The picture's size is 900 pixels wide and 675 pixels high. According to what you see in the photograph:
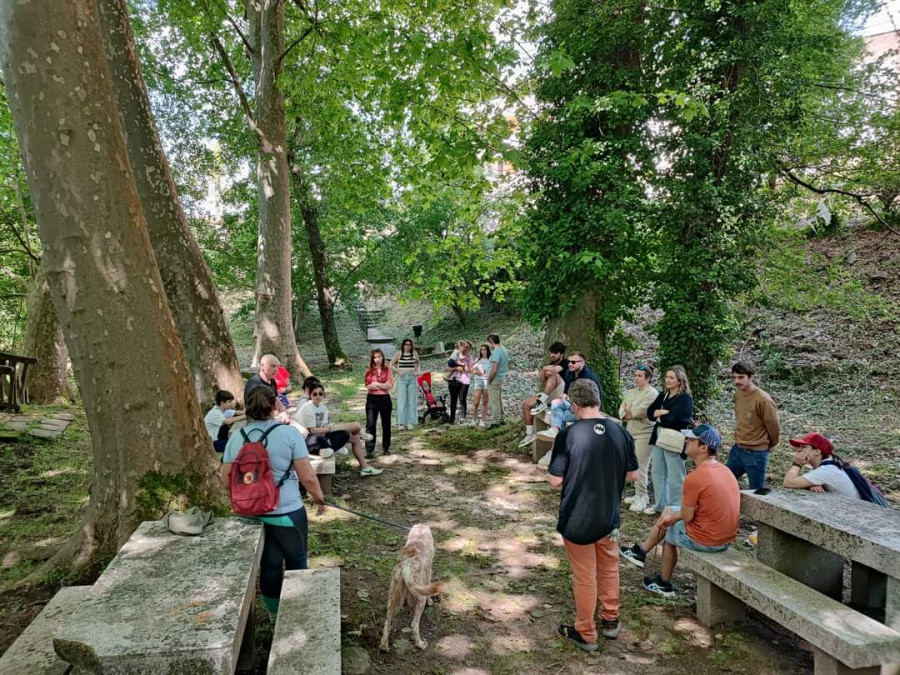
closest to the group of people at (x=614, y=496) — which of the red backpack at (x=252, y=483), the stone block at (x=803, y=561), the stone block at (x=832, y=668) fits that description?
the stone block at (x=803, y=561)

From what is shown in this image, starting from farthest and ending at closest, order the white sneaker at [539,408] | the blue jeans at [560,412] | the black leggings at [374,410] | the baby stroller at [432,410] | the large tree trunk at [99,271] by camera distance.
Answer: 1. the baby stroller at [432,410]
2. the white sneaker at [539,408]
3. the black leggings at [374,410]
4. the blue jeans at [560,412]
5. the large tree trunk at [99,271]

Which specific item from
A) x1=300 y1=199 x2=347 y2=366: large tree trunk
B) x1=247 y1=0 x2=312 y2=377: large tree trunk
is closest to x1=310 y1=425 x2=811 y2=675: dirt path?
x1=247 y1=0 x2=312 y2=377: large tree trunk

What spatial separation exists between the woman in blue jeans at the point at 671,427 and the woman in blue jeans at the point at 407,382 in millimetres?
4467

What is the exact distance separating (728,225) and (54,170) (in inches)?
333

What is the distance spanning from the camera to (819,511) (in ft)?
13.6

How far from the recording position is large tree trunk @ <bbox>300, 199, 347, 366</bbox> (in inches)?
770

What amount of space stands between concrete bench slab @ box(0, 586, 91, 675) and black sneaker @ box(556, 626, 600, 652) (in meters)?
3.08

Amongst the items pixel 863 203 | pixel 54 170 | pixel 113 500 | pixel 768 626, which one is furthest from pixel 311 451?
pixel 863 203

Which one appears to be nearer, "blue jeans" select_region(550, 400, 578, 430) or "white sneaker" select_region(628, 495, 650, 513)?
"white sneaker" select_region(628, 495, 650, 513)

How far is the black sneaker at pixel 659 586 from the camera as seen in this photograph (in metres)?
4.51

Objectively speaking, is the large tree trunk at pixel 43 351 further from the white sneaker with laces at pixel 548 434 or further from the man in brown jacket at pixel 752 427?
the man in brown jacket at pixel 752 427

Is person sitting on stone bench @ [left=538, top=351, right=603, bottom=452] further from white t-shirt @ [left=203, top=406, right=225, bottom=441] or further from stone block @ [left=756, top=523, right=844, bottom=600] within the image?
white t-shirt @ [left=203, top=406, right=225, bottom=441]

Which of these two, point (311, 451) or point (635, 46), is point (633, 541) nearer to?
point (311, 451)

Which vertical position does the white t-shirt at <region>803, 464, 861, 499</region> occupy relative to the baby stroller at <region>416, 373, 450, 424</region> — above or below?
above
